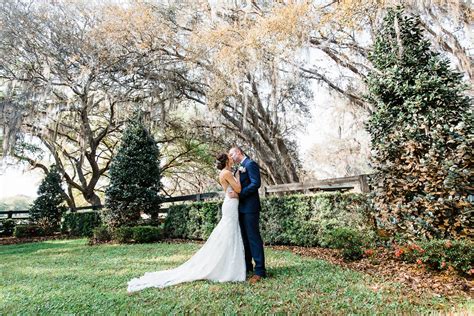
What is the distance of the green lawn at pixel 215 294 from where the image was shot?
3086 mm

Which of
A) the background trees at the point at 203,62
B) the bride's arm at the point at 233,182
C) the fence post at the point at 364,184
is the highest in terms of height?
the background trees at the point at 203,62

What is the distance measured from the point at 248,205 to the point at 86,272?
9.42 ft

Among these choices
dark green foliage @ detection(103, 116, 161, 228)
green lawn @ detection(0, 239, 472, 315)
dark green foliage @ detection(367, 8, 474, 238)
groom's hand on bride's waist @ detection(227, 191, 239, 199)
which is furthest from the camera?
dark green foliage @ detection(103, 116, 161, 228)

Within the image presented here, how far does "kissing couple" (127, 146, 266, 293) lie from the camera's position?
412 centimetres

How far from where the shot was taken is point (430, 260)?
4.26 m

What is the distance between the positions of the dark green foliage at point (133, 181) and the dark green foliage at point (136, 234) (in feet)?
2.59

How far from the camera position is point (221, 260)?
4.17m

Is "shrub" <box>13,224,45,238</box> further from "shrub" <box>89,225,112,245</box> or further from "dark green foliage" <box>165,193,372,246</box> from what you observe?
"dark green foliage" <box>165,193,372,246</box>

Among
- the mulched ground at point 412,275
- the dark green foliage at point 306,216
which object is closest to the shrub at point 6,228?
the dark green foliage at point 306,216

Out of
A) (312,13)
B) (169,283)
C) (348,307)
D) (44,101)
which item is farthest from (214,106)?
(348,307)

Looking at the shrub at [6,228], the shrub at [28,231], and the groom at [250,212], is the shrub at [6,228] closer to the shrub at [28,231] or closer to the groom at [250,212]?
the shrub at [28,231]

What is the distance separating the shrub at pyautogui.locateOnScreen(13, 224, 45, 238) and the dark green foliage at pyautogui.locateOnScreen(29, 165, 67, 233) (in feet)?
0.66

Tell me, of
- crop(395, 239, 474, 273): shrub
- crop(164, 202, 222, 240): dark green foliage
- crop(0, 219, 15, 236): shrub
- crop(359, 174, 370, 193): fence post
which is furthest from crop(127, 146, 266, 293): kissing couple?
crop(0, 219, 15, 236): shrub

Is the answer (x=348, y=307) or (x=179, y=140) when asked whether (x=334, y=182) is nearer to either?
(x=348, y=307)
